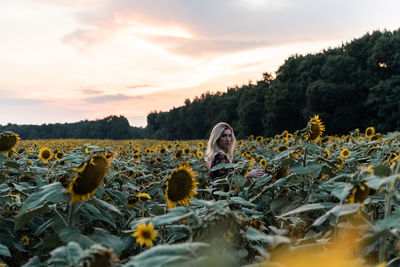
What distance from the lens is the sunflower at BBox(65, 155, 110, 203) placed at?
158 cm

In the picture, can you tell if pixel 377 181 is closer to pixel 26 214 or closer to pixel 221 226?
pixel 221 226

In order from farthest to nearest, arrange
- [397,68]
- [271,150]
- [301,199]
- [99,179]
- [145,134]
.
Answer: [145,134], [397,68], [271,150], [301,199], [99,179]

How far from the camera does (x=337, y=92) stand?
36000mm

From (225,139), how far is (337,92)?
3372 cm

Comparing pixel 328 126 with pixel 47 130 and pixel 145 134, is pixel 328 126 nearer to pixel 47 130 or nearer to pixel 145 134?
pixel 47 130

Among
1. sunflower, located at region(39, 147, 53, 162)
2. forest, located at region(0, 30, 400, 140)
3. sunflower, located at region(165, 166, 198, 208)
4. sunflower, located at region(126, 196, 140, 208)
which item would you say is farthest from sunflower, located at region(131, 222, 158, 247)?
forest, located at region(0, 30, 400, 140)

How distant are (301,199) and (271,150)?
502 cm

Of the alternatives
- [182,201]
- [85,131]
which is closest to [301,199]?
[182,201]

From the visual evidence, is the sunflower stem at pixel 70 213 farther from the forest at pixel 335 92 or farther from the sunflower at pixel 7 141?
the forest at pixel 335 92

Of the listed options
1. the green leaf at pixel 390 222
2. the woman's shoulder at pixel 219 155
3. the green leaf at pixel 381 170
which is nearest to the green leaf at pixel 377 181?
the green leaf at pixel 390 222

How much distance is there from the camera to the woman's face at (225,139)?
5.50m

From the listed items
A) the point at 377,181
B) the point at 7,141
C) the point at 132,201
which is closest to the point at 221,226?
the point at 377,181

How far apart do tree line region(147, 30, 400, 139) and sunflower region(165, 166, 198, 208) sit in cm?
3333

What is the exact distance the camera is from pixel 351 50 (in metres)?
39.7
